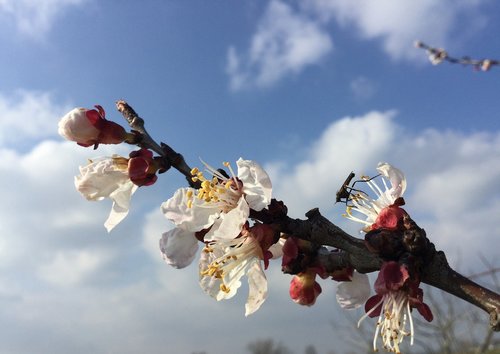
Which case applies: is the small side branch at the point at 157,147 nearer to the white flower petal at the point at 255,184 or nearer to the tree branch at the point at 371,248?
the tree branch at the point at 371,248

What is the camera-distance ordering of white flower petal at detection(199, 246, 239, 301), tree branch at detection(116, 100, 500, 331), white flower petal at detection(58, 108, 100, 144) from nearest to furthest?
tree branch at detection(116, 100, 500, 331), white flower petal at detection(58, 108, 100, 144), white flower petal at detection(199, 246, 239, 301)

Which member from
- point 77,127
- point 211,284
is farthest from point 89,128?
point 211,284

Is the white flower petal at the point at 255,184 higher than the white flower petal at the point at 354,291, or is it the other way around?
the white flower petal at the point at 255,184

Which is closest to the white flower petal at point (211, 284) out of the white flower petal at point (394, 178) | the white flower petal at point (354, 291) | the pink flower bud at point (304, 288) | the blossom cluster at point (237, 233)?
the blossom cluster at point (237, 233)

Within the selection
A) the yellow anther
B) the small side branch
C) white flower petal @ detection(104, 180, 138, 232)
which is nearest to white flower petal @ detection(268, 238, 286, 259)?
the yellow anther

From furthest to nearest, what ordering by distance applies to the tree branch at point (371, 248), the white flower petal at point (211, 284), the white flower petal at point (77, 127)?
the white flower petal at point (211, 284)
the white flower petal at point (77, 127)
the tree branch at point (371, 248)

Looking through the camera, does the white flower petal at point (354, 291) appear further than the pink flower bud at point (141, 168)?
Yes

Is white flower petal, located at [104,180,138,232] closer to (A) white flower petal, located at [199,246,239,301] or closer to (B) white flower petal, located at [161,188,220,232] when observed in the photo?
(B) white flower petal, located at [161,188,220,232]
